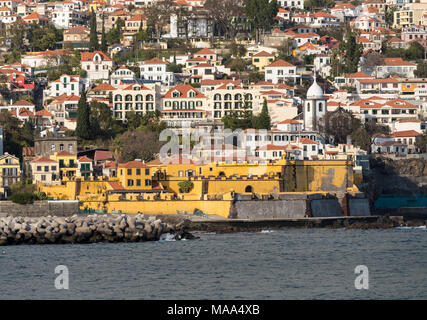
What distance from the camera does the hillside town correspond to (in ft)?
218

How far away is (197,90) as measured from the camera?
8781 cm

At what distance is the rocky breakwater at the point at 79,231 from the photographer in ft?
175

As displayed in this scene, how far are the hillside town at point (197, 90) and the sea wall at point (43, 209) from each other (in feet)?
2.28

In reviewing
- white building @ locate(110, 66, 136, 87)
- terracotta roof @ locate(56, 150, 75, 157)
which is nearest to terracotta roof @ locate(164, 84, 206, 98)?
white building @ locate(110, 66, 136, 87)

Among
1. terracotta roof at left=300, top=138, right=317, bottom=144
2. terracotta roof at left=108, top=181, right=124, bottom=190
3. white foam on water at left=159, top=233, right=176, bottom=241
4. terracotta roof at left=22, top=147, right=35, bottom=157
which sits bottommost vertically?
white foam on water at left=159, top=233, right=176, bottom=241

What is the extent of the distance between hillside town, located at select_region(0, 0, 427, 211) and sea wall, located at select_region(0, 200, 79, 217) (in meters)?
0.69

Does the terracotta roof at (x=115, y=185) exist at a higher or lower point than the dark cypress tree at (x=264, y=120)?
lower

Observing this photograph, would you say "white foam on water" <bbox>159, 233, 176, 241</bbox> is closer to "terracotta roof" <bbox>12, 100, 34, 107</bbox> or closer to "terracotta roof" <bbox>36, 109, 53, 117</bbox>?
"terracotta roof" <bbox>36, 109, 53, 117</bbox>

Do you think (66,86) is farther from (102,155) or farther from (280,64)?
(102,155)

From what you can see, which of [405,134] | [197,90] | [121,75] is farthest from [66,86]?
[405,134]

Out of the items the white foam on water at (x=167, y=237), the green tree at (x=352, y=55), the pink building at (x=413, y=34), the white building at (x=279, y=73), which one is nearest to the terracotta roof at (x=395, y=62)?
the green tree at (x=352, y=55)

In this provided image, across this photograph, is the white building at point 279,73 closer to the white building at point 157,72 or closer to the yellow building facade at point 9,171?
the white building at point 157,72

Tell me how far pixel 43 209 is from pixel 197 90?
2911 centimetres
